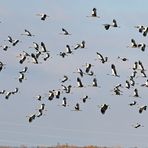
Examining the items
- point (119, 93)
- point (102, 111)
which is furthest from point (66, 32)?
point (102, 111)

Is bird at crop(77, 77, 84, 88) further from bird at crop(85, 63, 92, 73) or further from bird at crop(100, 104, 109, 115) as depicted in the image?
bird at crop(100, 104, 109, 115)

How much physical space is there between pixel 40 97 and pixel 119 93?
42.3ft

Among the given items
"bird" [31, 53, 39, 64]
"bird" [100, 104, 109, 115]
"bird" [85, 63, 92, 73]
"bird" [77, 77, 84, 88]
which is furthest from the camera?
"bird" [31, 53, 39, 64]

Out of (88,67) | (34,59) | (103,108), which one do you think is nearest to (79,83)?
(88,67)

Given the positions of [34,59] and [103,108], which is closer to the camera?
[103,108]

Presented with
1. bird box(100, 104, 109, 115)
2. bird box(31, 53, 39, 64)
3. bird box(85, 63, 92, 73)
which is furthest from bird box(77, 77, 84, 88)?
bird box(100, 104, 109, 115)

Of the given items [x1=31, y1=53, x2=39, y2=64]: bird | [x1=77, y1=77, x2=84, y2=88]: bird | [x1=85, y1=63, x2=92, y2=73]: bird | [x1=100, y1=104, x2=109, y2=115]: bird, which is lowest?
[x1=100, y1=104, x2=109, y2=115]: bird

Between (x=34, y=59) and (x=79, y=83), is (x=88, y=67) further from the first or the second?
(x=34, y=59)

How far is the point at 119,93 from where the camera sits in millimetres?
111125

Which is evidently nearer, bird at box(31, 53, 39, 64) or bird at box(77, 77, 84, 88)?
bird at box(77, 77, 84, 88)

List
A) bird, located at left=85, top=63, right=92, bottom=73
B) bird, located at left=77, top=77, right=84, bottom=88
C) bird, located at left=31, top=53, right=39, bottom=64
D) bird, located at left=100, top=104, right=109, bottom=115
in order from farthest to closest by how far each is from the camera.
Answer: bird, located at left=31, top=53, right=39, bottom=64 < bird, located at left=77, top=77, right=84, bottom=88 < bird, located at left=85, top=63, right=92, bottom=73 < bird, located at left=100, top=104, right=109, bottom=115

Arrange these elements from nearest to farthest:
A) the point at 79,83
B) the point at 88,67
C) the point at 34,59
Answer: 1. the point at 88,67
2. the point at 79,83
3. the point at 34,59

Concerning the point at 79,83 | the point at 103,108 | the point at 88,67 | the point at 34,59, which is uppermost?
the point at 34,59

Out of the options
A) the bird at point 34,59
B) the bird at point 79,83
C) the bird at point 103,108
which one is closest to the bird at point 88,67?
the bird at point 79,83
